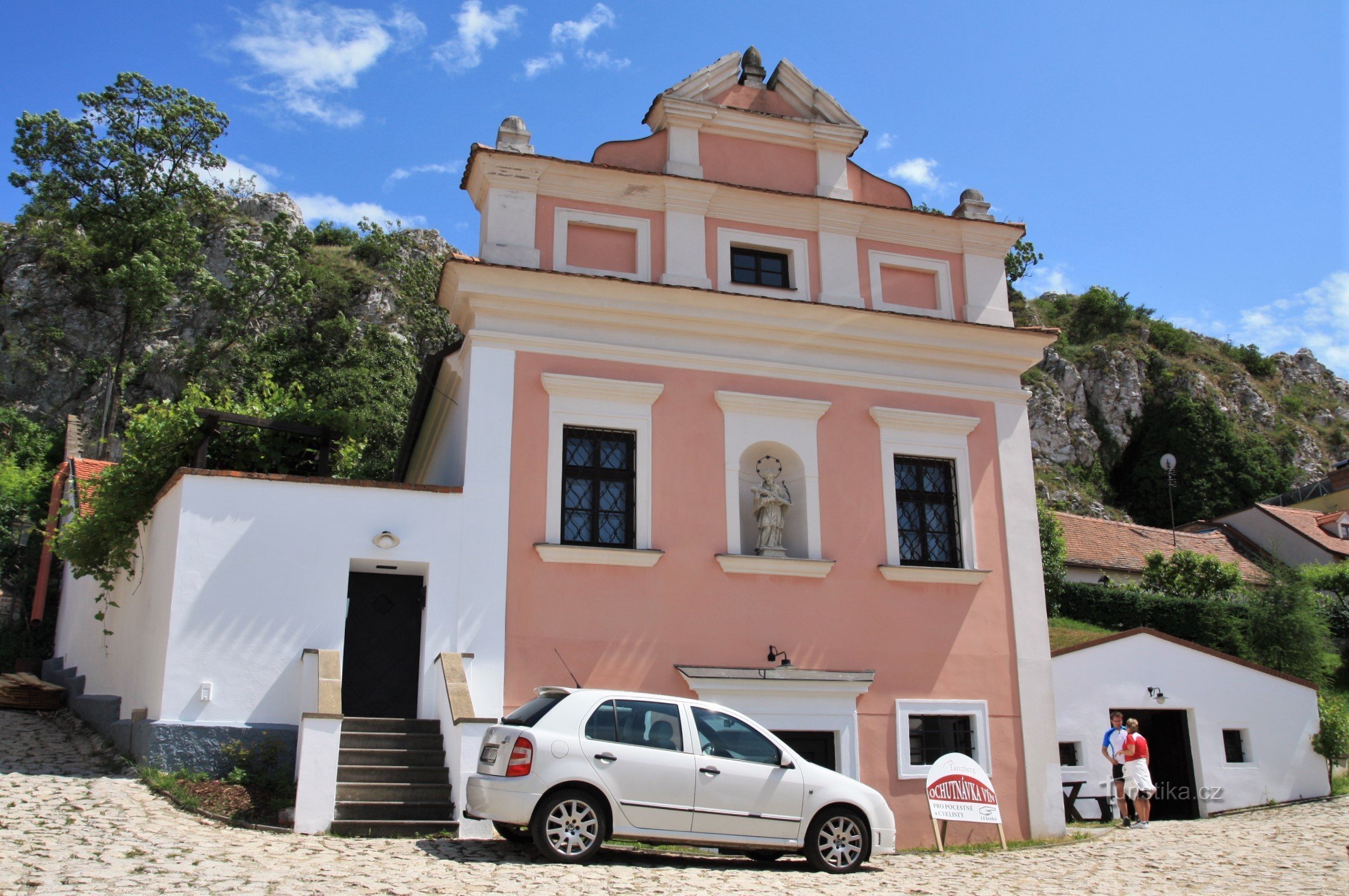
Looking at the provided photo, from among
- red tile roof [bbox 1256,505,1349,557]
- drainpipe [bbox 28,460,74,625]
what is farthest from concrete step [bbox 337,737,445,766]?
red tile roof [bbox 1256,505,1349,557]

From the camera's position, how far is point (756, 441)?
13.7 m

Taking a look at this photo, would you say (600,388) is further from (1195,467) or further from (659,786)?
(1195,467)

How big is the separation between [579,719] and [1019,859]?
536 centimetres

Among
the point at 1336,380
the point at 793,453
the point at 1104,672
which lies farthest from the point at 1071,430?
the point at 793,453

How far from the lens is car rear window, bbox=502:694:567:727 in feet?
28.6

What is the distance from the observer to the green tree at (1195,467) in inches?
2248

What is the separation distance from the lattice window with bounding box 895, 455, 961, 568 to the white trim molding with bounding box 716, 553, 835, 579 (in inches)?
57.2

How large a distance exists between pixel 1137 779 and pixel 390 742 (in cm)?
978

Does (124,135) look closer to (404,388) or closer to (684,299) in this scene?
(404,388)

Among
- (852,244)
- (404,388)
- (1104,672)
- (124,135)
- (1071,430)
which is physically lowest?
(1104,672)

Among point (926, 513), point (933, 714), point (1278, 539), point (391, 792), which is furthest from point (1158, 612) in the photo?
point (391, 792)

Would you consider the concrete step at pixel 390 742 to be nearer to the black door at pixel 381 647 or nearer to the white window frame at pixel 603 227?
the black door at pixel 381 647

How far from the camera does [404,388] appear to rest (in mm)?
32656

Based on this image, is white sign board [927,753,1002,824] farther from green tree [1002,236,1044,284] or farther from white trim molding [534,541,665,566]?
green tree [1002,236,1044,284]
